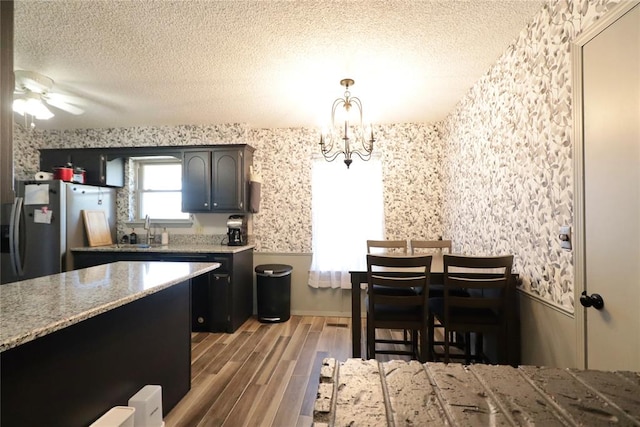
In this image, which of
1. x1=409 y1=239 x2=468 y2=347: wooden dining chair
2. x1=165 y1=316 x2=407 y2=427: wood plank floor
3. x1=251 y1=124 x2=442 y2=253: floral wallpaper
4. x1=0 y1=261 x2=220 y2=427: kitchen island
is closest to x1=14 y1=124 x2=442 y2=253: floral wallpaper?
x1=251 y1=124 x2=442 y2=253: floral wallpaper

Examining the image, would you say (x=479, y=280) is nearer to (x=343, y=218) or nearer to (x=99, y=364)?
(x=343, y=218)

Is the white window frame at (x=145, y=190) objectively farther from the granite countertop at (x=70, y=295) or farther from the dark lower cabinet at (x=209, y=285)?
the granite countertop at (x=70, y=295)

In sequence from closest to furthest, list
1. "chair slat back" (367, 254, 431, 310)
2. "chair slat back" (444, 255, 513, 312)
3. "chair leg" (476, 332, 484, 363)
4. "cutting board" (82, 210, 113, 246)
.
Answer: "chair slat back" (444, 255, 513, 312), "chair slat back" (367, 254, 431, 310), "chair leg" (476, 332, 484, 363), "cutting board" (82, 210, 113, 246)

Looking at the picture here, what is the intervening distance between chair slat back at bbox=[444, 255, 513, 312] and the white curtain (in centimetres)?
178

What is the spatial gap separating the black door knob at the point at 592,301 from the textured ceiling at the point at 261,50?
172cm

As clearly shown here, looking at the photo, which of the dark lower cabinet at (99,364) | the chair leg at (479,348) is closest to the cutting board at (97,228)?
the dark lower cabinet at (99,364)

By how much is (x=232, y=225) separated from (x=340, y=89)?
2149 mm

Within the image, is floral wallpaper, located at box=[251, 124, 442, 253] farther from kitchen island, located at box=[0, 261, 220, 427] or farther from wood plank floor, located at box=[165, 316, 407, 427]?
kitchen island, located at box=[0, 261, 220, 427]

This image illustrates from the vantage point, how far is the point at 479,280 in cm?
198

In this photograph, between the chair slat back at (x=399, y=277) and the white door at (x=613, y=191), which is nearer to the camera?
the white door at (x=613, y=191)

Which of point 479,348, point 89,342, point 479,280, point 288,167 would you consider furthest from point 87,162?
point 479,348

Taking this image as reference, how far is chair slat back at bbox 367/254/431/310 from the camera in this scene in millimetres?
2023

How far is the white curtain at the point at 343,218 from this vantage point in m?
3.78

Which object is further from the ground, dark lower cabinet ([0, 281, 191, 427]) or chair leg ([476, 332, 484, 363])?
dark lower cabinet ([0, 281, 191, 427])
